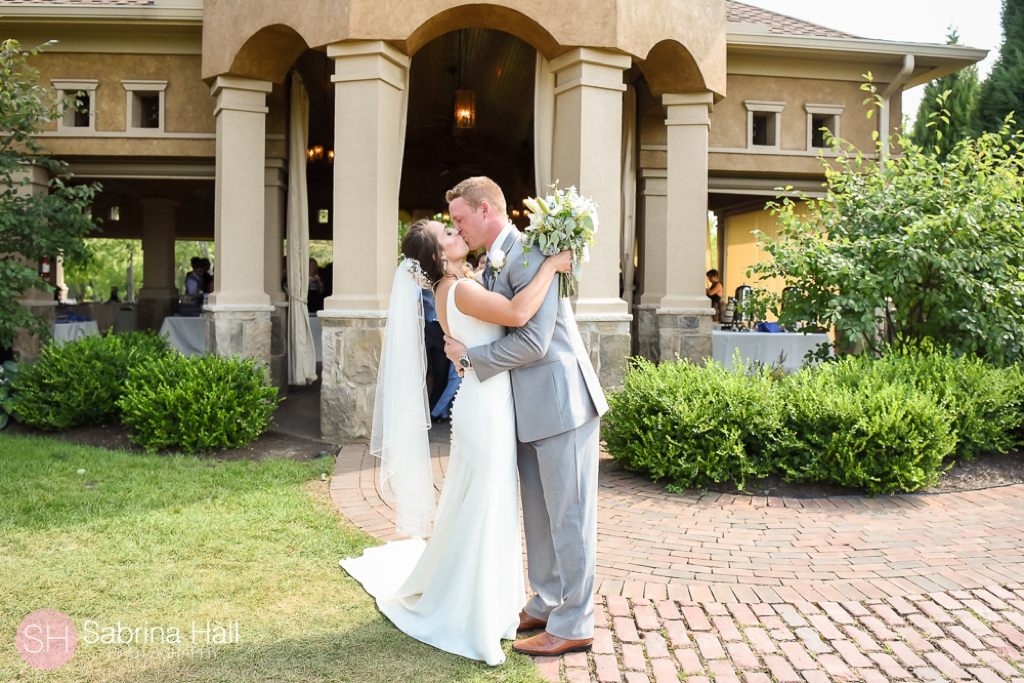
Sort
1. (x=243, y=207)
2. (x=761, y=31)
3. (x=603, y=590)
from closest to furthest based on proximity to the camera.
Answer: (x=603, y=590)
(x=243, y=207)
(x=761, y=31)

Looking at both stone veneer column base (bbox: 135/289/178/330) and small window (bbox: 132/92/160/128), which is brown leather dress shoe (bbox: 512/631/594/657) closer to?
small window (bbox: 132/92/160/128)

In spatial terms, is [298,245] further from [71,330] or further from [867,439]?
[867,439]

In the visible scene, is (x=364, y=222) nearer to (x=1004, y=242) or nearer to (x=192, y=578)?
(x=192, y=578)

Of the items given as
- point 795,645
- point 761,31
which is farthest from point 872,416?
point 761,31

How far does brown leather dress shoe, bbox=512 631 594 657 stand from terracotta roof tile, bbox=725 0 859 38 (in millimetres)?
9799

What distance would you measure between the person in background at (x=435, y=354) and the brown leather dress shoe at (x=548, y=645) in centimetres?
552

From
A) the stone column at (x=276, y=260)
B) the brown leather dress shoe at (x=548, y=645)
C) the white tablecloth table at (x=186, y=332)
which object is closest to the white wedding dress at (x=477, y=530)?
the brown leather dress shoe at (x=548, y=645)

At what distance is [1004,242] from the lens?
7.54 m

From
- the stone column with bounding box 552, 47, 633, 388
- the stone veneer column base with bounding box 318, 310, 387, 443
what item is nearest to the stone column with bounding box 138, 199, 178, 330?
the stone veneer column base with bounding box 318, 310, 387, 443

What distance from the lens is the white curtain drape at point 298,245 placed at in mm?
10141

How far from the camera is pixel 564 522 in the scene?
3389 millimetres

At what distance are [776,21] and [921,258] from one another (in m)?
5.79

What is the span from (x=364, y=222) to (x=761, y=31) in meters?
6.54

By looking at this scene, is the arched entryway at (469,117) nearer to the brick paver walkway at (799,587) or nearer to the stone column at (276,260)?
the stone column at (276,260)
